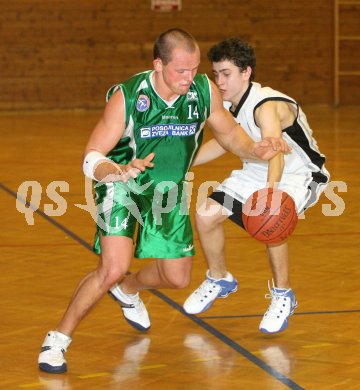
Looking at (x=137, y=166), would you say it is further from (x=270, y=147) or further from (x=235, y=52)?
(x=235, y=52)

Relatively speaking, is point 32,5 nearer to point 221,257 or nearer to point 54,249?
point 54,249

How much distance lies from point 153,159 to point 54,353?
95cm

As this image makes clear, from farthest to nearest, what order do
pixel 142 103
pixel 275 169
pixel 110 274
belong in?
pixel 275 169, pixel 142 103, pixel 110 274

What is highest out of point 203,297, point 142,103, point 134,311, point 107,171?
point 142,103

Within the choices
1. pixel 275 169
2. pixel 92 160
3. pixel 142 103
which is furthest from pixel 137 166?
pixel 275 169

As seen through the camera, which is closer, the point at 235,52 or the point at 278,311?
the point at 278,311

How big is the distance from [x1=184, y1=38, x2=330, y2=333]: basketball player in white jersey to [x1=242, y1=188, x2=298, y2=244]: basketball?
253 mm

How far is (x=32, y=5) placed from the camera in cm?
1705

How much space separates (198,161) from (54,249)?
189 centimetres

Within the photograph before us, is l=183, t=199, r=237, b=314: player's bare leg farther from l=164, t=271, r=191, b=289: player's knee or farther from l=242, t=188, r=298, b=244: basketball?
l=164, t=271, r=191, b=289: player's knee

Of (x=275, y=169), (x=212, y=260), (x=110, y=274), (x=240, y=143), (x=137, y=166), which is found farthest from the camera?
(x=212, y=260)

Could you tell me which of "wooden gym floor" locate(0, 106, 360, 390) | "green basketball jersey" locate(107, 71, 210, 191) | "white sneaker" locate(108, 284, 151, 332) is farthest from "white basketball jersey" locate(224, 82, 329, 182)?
"white sneaker" locate(108, 284, 151, 332)

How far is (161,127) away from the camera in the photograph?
4.45 metres

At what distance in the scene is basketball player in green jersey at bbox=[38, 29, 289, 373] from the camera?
4.29m
